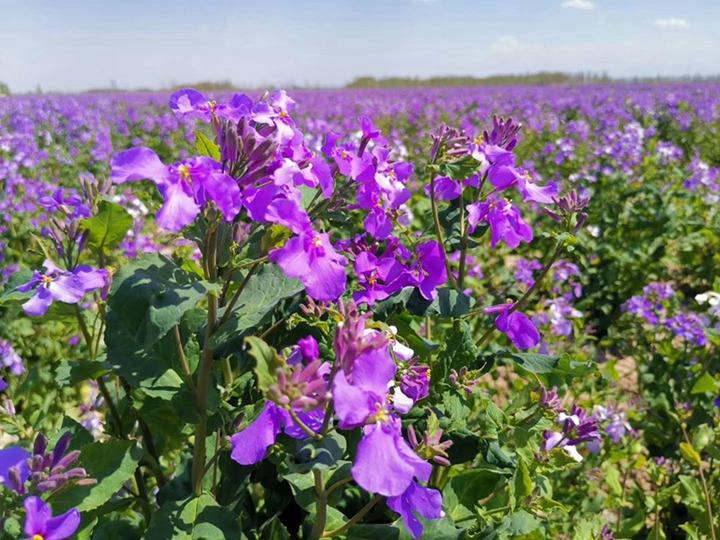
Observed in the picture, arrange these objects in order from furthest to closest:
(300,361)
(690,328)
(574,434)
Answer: (690,328) < (574,434) < (300,361)

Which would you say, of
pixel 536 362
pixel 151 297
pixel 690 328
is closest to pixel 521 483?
pixel 536 362

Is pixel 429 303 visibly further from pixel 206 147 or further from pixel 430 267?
pixel 206 147

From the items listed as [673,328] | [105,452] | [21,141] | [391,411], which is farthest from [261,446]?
[21,141]

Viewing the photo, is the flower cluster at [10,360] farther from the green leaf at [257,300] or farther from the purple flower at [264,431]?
the purple flower at [264,431]

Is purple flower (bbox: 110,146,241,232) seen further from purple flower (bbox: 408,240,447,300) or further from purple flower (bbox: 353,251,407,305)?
purple flower (bbox: 408,240,447,300)

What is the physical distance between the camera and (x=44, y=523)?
2.92 ft

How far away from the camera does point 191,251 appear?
10.00ft

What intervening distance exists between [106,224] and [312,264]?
2.11ft

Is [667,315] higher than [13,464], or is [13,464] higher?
[13,464]

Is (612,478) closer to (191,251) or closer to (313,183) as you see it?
(313,183)

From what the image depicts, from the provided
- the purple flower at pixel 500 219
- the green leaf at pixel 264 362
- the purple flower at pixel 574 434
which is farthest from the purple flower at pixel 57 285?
the purple flower at pixel 574 434

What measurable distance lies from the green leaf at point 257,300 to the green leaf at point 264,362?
249mm

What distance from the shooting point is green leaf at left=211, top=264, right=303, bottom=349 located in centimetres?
115

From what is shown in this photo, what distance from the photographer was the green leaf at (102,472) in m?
1.21
